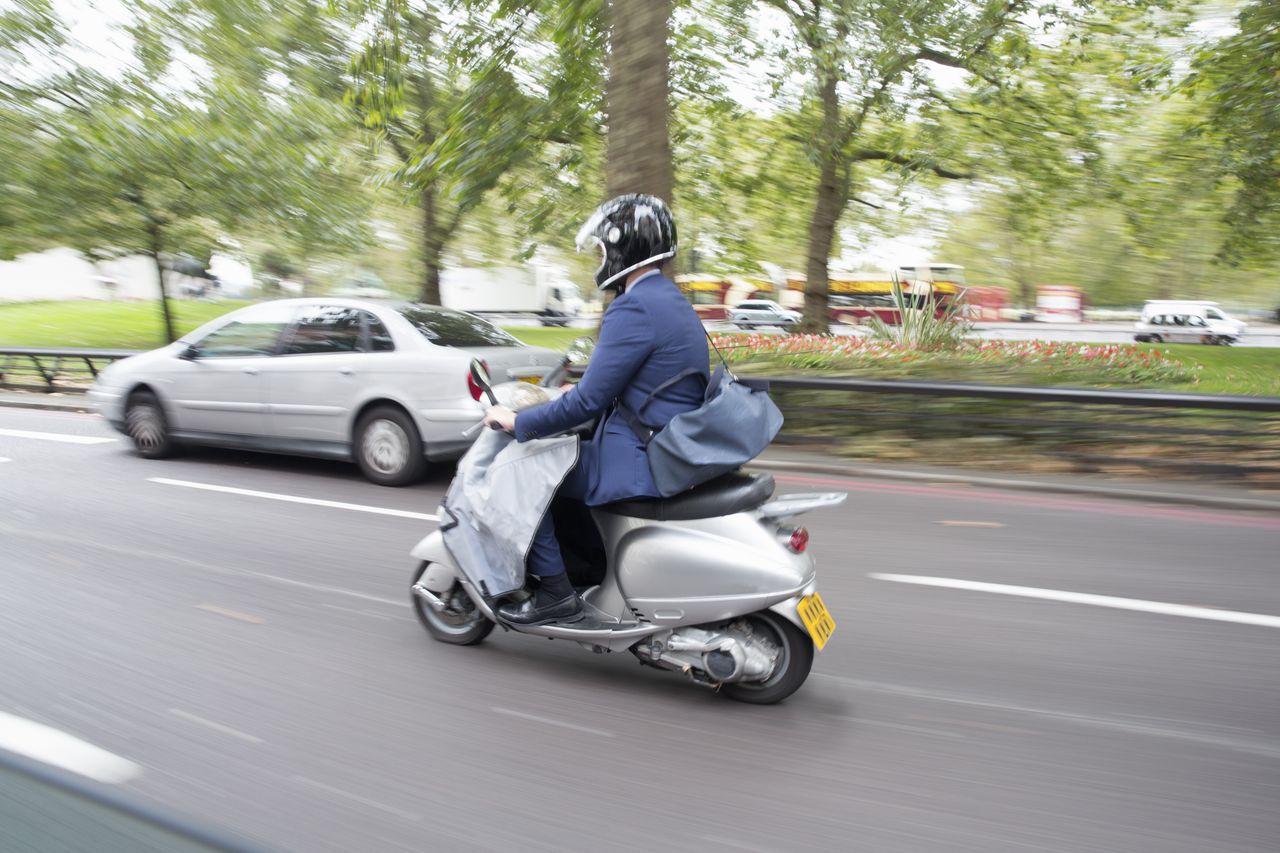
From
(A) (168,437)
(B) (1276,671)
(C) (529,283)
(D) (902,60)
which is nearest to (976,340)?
(D) (902,60)

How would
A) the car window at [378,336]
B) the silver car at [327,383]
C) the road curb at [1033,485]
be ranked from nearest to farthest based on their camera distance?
the road curb at [1033,485], the silver car at [327,383], the car window at [378,336]

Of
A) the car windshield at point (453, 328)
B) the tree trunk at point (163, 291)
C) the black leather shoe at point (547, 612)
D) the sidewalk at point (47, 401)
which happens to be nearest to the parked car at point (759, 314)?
the tree trunk at point (163, 291)

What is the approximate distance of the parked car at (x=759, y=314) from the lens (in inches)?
1801

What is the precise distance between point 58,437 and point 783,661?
9536 millimetres

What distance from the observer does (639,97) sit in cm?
849

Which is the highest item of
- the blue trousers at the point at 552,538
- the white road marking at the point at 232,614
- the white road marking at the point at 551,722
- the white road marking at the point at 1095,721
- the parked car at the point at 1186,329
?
the blue trousers at the point at 552,538

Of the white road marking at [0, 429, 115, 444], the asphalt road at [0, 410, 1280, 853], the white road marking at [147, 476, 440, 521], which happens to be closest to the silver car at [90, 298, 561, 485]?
the white road marking at [147, 476, 440, 521]

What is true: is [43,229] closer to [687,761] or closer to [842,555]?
[842,555]

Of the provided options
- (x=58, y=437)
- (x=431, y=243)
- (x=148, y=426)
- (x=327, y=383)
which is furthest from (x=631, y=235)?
(x=431, y=243)

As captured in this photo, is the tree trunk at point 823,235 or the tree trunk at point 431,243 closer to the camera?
the tree trunk at point 823,235

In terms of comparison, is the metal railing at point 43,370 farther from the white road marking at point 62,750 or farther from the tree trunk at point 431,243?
the white road marking at point 62,750

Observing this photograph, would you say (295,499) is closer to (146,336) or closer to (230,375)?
(230,375)

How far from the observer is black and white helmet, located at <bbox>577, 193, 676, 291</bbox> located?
11.2 feet

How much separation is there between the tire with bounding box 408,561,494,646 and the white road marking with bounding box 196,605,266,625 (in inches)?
34.0
